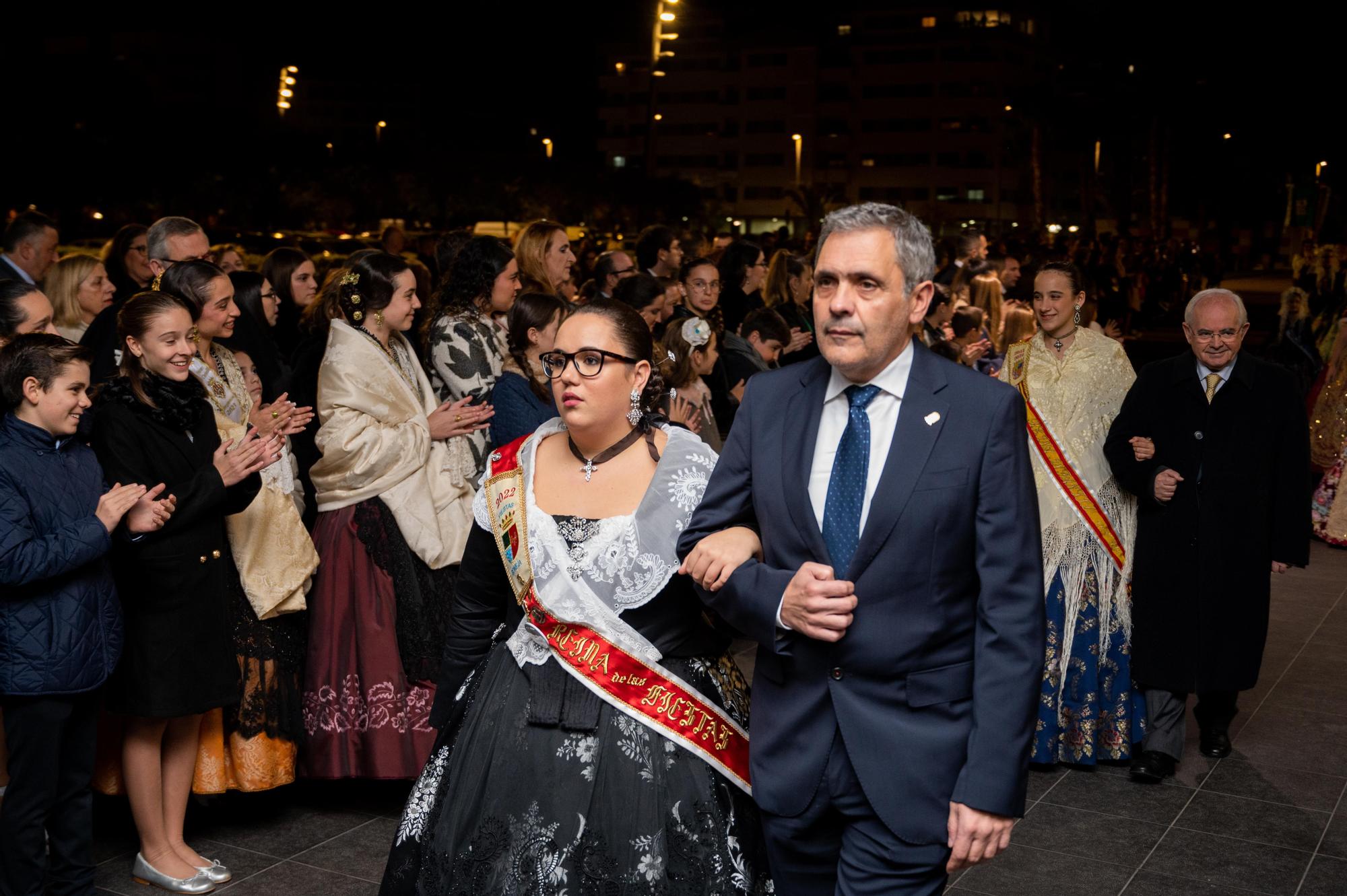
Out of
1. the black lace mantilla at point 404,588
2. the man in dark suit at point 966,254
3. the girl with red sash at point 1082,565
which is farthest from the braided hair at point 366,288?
the man in dark suit at point 966,254

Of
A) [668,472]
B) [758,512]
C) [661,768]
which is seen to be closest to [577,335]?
[668,472]

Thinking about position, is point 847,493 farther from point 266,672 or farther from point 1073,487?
point 1073,487

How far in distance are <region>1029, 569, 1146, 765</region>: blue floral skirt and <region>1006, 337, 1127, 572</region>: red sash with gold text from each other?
0.47 ft

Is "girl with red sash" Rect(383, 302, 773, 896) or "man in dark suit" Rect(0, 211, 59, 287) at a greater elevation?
"man in dark suit" Rect(0, 211, 59, 287)

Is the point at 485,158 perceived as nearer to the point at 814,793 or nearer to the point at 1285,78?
the point at 1285,78

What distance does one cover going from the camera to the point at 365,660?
4.74 metres

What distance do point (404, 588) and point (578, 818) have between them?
7.03 ft

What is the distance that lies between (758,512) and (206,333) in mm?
2741

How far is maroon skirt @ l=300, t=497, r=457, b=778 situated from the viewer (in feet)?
15.5

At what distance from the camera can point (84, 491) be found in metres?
3.88

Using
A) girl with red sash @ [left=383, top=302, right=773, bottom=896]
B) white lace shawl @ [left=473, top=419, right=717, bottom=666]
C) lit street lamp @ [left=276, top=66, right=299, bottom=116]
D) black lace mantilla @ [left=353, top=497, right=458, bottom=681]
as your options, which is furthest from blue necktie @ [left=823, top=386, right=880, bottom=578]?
lit street lamp @ [left=276, top=66, right=299, bottom=116]

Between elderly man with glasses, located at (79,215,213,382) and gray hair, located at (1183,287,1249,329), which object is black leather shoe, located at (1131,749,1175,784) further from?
elderly man with glasses, located at (79,215,213,382)

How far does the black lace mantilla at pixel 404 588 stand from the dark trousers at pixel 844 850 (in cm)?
236

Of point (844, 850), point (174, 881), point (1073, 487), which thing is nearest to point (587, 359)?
point (844, 850)
